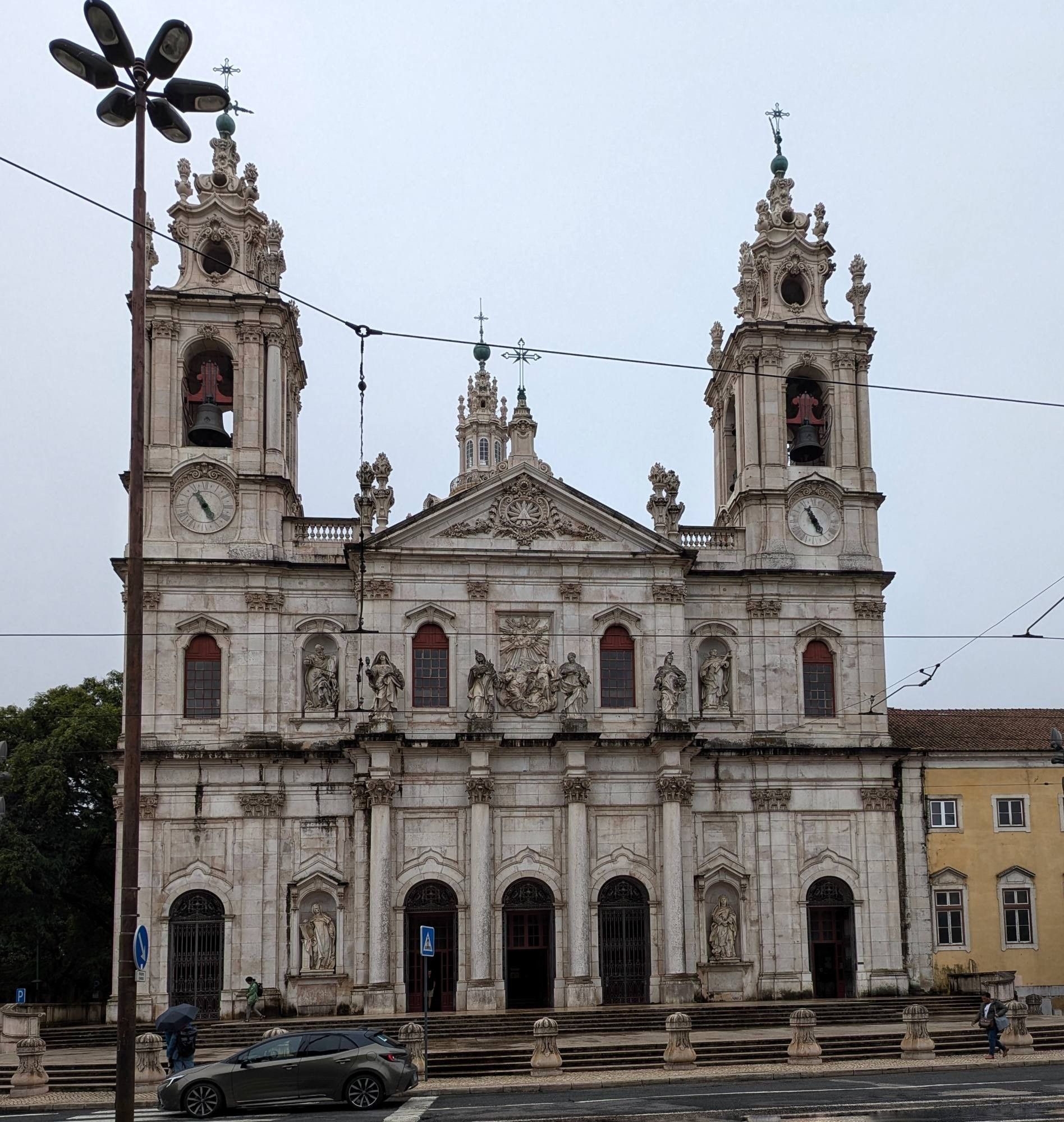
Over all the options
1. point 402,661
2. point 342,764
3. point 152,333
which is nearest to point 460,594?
point 402,661

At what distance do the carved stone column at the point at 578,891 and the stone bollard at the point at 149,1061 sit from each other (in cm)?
1334

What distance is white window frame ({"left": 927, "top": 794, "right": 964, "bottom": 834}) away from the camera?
4459cm

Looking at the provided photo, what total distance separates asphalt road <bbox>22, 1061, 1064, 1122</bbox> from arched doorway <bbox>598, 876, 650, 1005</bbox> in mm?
13526

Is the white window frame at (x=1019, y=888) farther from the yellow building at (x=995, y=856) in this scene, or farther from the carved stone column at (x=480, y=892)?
the carved stone column at (x=480, y=892)

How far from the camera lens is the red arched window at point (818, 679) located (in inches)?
1758

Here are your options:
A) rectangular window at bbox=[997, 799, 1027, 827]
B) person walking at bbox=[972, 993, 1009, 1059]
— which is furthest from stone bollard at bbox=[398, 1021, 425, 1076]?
rectangular window at bbox=[997, 799, 1027, 827]

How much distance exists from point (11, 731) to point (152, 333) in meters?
15.8

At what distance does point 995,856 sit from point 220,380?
2672 cm

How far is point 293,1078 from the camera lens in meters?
25.1

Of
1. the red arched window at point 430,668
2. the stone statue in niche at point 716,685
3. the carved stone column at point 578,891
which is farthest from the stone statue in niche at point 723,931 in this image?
the red arched window at point 430,668

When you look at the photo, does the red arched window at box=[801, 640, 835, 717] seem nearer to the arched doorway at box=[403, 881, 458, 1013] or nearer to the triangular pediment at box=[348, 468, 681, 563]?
the triangular pediment at box=[348, 468, 681, 563]

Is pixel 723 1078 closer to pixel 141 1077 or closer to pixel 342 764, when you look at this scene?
pixel 141 1077

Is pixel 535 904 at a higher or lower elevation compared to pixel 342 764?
lower

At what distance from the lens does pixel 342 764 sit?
42.3 meters
